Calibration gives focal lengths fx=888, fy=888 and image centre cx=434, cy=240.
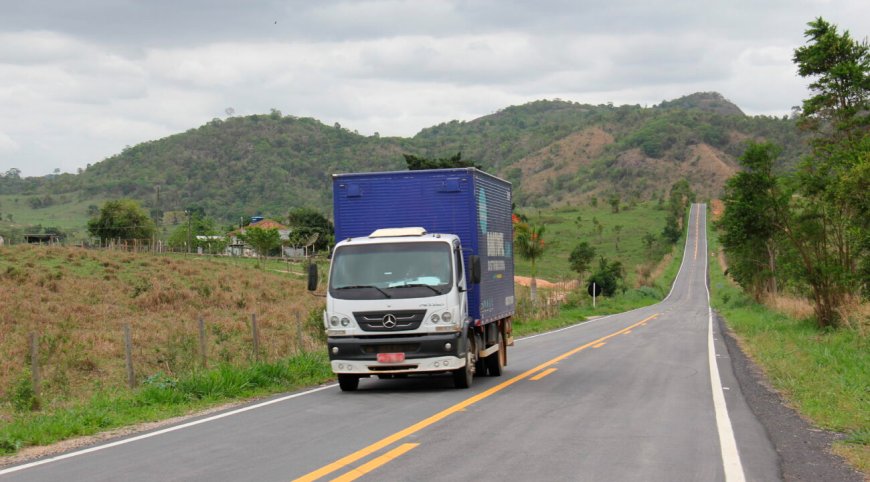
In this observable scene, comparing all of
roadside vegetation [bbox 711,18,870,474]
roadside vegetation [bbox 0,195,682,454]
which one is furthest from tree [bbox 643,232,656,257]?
roadside vegetation [bbox 711,18,870,474]

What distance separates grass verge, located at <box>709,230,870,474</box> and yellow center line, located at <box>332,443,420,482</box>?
4553 mm

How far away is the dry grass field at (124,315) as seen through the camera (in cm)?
2175

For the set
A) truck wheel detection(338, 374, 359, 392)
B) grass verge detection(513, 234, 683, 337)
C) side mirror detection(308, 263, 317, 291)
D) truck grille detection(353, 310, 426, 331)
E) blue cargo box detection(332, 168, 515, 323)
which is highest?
blue cargo box detection(332, 168, 515, 323)

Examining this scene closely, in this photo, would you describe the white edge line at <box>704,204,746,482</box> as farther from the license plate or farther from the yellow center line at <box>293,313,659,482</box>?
the license plate

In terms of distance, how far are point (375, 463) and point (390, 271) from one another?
6552mm

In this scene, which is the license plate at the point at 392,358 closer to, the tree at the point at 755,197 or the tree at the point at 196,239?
the tree at the point at 755,197

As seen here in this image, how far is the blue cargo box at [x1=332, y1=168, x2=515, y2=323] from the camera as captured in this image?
16.1 metres

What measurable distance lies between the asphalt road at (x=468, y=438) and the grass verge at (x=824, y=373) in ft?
3.00

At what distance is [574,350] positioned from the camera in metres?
25.8

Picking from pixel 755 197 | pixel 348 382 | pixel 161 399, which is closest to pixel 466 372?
pixel 348 382

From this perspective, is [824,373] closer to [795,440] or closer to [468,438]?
[795,440]

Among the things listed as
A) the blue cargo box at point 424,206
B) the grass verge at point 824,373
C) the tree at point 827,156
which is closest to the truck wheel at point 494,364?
the blue cargo box at point 424,206

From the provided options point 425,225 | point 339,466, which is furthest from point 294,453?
point 425,225

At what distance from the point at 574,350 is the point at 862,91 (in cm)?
1505
